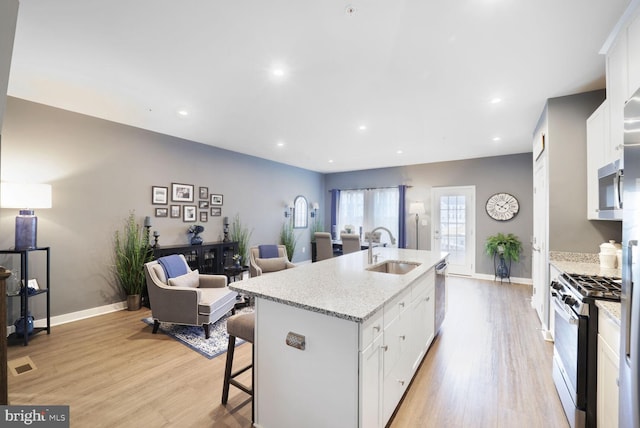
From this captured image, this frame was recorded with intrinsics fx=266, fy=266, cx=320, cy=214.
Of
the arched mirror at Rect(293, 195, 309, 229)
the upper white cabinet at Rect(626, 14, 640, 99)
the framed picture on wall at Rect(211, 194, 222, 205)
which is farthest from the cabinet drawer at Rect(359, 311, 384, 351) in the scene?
the arched mirror at Rect(293, 195, 309, 229)

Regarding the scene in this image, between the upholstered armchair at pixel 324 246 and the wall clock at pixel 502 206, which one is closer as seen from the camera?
the wall clock at pixel 502 206

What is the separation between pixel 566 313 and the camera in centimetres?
174

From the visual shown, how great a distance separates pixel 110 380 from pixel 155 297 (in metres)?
0.94

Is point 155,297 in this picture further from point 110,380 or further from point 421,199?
point 421,199

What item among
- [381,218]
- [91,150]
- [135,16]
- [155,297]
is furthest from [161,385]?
[381,218]

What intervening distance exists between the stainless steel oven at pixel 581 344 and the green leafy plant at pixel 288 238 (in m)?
5.35

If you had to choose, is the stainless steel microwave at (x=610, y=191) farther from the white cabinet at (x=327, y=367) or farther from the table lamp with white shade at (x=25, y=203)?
the table lamp with white shade at (x=25, y=203)

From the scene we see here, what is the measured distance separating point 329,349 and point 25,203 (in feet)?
11.6

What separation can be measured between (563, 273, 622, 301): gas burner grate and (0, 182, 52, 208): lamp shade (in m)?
4.79

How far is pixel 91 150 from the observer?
358 cm

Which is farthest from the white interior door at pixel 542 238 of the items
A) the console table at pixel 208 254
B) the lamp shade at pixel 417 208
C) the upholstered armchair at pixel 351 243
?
the console table at pixel 208 254

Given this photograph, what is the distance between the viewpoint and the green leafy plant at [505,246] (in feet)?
17.5

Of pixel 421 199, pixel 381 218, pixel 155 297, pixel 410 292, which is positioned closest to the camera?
pixel 410 292

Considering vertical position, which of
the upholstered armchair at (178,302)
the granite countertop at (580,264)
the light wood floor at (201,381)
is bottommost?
the light wood floor at (201,381)
